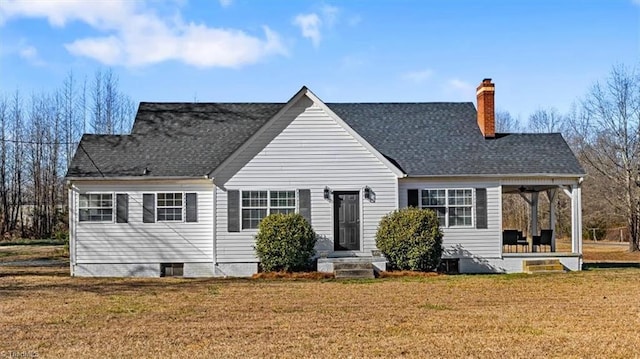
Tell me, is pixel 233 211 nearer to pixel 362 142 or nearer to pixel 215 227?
pixel 215 227

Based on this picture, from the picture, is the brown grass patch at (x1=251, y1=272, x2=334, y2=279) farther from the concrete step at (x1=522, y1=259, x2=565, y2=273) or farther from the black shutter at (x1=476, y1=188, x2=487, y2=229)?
the concrete step at (x1=522, y1=259, x2=565, y2=273)

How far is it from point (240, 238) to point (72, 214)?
5046 mm

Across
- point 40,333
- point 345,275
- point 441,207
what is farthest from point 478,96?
point 40,333

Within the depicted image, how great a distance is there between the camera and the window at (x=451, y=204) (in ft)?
71.8

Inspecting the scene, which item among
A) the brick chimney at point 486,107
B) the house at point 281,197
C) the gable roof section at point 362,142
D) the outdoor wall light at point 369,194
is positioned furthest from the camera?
the brick chimney at point 486,107

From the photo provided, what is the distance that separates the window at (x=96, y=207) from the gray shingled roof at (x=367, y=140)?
26.9 inches

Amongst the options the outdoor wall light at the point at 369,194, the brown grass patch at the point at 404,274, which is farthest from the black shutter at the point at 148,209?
the brown grass patch at the point at 404,274

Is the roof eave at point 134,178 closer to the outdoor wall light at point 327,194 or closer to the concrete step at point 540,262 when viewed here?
the outdoor wall light at point 327,194

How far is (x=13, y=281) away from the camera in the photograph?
19.7 m

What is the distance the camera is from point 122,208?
70.0 ft

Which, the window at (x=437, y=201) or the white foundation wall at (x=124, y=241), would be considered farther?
the window at (x=437, y=201)

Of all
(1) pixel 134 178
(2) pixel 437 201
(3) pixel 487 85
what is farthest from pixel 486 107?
(1) pixel 134 178

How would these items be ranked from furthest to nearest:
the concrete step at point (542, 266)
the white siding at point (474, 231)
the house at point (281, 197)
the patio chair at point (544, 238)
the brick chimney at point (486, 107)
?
the brick chimney at point (486, 107)
the patio chair at point (544, 238)
the white siding at point (474, 231)
the concrete step at point (542, 266)
the house at point (281, 197)

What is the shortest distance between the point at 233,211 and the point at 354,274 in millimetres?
4008
